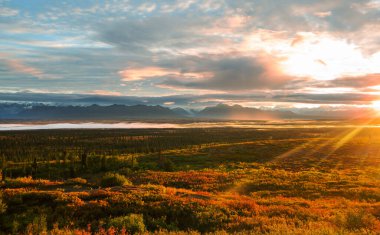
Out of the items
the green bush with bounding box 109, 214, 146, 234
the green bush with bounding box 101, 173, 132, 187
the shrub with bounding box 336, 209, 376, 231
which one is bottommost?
the green bush with bounding box 101, 173, 132, 187

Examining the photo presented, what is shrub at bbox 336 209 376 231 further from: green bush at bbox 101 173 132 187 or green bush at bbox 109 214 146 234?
green bush at bbox 101 173 132 187

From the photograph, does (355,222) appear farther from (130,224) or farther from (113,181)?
(113,181)

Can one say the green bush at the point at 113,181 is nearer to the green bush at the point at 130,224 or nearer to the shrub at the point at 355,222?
the green bush at the point at 130,224

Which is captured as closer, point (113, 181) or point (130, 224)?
point (130, 224)

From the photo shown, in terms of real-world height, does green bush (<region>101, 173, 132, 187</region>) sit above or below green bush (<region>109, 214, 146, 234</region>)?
below

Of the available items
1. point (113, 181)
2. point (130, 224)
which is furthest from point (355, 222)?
point (113, 181)

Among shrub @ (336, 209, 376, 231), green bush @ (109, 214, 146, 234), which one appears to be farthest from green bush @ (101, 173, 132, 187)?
shrub @ (336, 209, 376, 231)

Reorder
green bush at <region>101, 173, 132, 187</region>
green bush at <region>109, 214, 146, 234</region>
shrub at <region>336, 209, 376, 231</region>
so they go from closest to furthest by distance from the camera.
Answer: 1. green bush at <region>109, 214, 146, 234</region>
2. shrub at <region>336, 209, 376, 231</region>
3. green bush at <region>101, 173, 132, 187</region>

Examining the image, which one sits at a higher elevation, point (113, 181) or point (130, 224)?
point (130, 224)

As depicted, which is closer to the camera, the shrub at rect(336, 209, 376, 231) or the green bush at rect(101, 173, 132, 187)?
the shrub at rect(336, 209, 376, 231)

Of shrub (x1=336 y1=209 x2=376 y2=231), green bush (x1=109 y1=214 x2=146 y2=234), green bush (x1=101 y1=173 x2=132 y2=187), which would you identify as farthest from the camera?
green bush (x1=101 y1=173 x2=132 y2=187)

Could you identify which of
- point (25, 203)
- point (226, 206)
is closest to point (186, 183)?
point (226, 206)

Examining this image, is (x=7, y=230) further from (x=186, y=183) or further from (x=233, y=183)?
(x=233, y=183)

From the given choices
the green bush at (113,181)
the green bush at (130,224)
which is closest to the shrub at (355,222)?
the green bush at (130,224)
